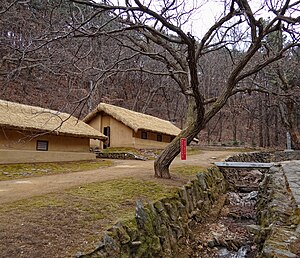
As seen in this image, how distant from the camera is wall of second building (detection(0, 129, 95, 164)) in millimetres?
11828

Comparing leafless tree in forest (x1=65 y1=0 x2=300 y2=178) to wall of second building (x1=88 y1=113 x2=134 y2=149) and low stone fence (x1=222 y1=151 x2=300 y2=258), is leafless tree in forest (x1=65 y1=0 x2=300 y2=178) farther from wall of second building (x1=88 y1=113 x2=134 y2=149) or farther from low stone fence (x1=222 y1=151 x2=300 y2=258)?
wall of second building (x1=88 y1=113 x2=134 y2=149)

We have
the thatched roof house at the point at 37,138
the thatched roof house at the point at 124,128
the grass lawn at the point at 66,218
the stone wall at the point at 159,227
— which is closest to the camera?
the grass lawn at the point at 66,218

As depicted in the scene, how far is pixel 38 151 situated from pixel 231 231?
9443mm

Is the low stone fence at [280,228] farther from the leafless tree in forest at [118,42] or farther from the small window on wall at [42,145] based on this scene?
the small window on wall at [42,145]

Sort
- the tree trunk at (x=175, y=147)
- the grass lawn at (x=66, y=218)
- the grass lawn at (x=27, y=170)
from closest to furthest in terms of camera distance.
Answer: the grass lawn at (x=66, y=218) < the tree trunk at (x=175, y=147) < the grass lawn at (x=27, y=170)

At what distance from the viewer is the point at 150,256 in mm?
4883

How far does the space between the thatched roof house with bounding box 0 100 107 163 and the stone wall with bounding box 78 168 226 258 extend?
17.4 ft

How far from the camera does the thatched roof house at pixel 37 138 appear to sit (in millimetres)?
11758

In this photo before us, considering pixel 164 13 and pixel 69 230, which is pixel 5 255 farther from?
pixel 164 13

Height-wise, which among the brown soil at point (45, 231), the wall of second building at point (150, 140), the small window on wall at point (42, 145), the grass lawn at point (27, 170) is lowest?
the brown soil at point (45, 231)

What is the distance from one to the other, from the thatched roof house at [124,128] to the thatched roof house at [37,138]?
4104mm

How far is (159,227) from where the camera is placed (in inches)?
220

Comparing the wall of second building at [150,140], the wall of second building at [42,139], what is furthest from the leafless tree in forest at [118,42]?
the wall of second building at [150,140]

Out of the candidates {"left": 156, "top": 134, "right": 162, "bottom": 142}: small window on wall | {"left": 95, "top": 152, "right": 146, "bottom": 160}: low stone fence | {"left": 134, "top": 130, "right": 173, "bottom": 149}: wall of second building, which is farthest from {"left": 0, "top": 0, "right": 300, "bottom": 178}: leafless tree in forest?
{"left": 156, "top": 134, "right": 162, "bottom": 142}: small window on wall
